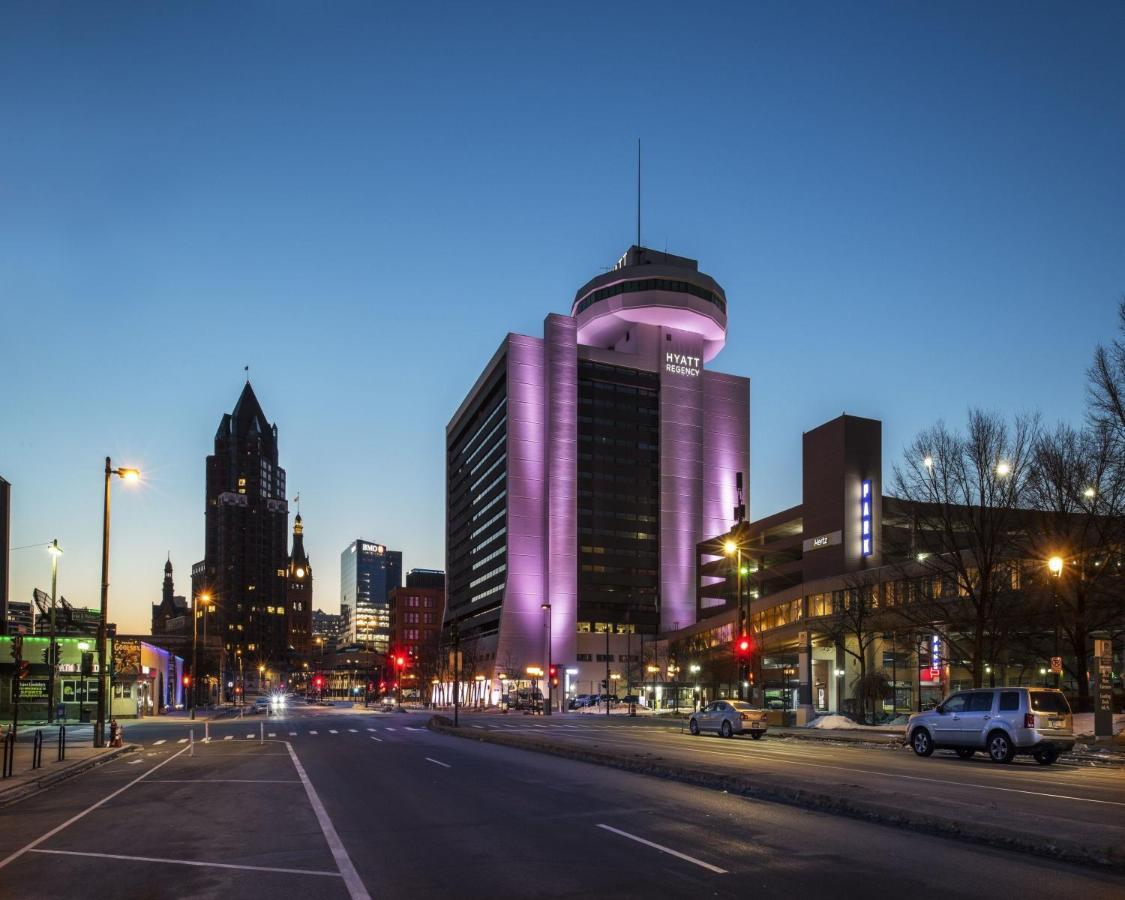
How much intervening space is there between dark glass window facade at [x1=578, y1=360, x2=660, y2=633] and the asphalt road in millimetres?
141554

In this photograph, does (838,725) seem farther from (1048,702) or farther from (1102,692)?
(1048,702)

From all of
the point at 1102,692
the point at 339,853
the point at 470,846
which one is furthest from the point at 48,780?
the point at 1102,692

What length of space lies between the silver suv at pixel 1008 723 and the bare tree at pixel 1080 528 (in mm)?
14916

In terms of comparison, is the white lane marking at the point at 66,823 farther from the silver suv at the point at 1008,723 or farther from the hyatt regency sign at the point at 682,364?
the hyatt regency sign at the point at 682,364

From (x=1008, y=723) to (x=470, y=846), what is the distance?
64.2 ft

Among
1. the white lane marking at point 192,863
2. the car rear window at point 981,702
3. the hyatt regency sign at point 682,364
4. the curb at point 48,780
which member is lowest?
the curb at point 48,780

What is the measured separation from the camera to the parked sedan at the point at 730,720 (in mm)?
41969

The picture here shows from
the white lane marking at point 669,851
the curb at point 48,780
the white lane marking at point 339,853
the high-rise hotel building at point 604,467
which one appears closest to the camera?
the white lane marking at point 339,853

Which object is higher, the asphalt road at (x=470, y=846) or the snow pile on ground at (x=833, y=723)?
the asphalt road at (x=470, y=846)

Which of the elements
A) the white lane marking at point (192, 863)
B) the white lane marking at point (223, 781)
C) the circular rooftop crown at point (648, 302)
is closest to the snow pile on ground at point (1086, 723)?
the white lane marking at point (223, 781)

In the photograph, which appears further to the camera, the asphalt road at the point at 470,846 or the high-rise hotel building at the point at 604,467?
the high-rise hotel building at the point at 604,467

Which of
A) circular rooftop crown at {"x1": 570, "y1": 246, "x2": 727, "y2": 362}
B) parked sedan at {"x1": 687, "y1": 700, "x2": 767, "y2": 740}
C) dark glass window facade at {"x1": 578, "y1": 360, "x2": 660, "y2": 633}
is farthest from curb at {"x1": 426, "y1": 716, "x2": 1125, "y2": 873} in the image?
circular rooftop crown at {"x1": 570, "y1": 246, "x2": 727, "y2": 362}

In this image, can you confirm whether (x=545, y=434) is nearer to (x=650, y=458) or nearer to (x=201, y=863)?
(x=650, y=458)

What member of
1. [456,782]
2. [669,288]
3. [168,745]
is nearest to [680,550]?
[669,288]
